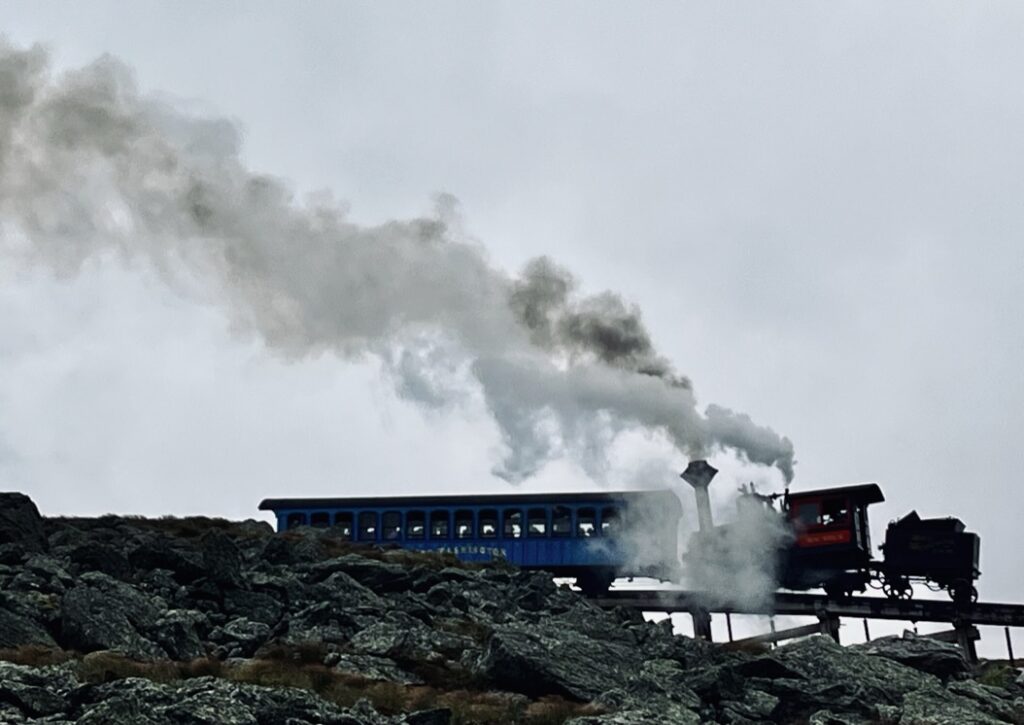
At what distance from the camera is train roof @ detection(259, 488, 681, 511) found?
4412cm

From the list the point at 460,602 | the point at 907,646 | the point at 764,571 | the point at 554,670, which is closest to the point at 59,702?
the point at 554,670

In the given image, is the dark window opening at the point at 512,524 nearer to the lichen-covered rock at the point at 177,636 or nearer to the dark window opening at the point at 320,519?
the dark window opening at the point at 320,519

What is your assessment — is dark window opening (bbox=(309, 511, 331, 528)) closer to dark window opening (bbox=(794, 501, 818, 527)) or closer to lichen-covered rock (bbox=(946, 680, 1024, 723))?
dark window opening (bbox=(794, 501, 818, 527))

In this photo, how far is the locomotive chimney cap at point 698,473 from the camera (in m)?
45.1

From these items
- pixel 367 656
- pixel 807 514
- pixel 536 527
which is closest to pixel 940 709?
pixel 367 656

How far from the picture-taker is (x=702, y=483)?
44.9 m

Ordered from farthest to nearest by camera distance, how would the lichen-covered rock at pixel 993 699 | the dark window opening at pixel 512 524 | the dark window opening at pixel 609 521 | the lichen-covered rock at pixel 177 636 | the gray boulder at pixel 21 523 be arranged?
the dark window opening at pixel 512 524 → the dark window opening at pixel 609 521 → the gray boulder at pixel 21 523 → the lichen-covered rock at pixel 993 699 → the lichen-covered rock at pixel 177 636

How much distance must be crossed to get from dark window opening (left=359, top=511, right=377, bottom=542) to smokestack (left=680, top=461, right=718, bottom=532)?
13910 mm

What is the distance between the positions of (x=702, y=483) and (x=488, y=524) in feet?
31.3

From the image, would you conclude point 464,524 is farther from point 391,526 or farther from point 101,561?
point 101,561

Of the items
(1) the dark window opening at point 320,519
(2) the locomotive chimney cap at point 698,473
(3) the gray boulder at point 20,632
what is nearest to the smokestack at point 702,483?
(2) the locomotive chimney cap at point 698,473

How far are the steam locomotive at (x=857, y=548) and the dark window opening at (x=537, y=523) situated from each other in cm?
656

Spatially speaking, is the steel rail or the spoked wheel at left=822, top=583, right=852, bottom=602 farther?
the spoked wheel at left=822, top=583, right=852, bottom=602

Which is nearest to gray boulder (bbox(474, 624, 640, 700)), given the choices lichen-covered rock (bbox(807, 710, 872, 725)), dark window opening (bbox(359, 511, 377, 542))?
lichen-covered rock (bbox(807, 710, 872, 725))
